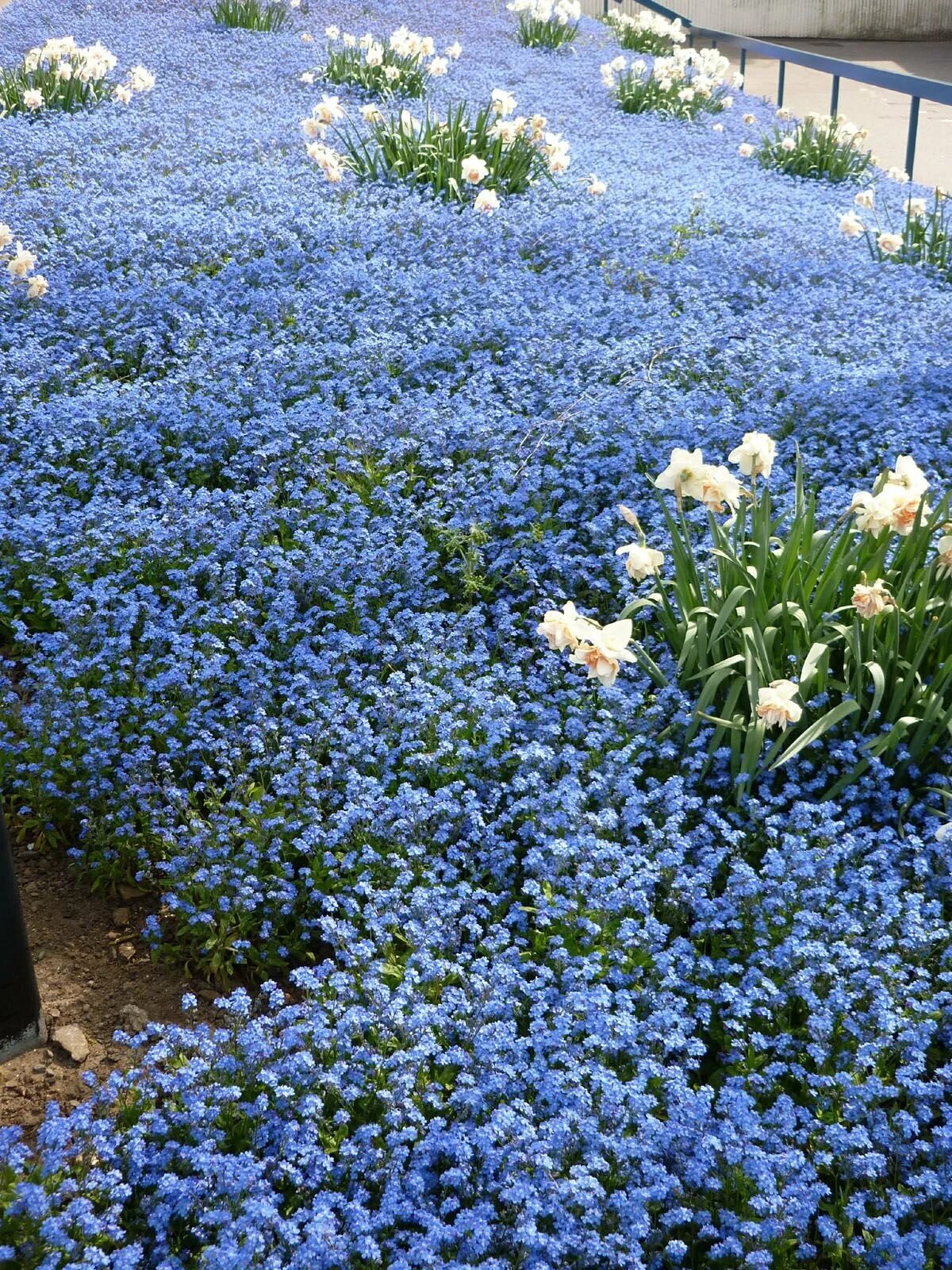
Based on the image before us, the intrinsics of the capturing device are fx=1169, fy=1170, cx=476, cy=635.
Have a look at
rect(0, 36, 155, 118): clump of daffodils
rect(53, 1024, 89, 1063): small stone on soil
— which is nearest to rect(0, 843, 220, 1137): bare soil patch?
rect(53, 1024, 89, 1063): small stone on soil

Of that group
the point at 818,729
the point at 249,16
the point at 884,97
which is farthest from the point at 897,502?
the point at 884,97

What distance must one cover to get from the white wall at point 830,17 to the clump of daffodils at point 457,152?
70.2ft

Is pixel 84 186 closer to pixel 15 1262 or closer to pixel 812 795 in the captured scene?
pixel 812 795

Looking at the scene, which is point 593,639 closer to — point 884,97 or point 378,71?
point 378,71

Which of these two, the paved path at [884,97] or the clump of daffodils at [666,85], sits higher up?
the clump of daffodils at [666,85]

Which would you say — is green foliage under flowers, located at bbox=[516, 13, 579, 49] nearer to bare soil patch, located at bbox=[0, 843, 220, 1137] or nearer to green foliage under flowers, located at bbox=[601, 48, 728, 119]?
green foliage under flowers, located at bbox=[601, 48, 728, 119]

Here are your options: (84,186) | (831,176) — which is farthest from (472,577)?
(831,176)

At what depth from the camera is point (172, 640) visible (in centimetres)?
338

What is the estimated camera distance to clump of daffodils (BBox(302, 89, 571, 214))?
276 inches

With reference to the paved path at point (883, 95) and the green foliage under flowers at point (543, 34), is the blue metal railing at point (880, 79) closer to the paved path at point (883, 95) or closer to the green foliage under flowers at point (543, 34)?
the paved path at point (883, 95)

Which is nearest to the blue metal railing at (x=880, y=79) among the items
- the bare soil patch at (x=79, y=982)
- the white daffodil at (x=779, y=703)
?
the white daffodil at (x=779, y=703)

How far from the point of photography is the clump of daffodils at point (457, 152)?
7012 millimetres

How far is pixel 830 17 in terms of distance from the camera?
26.4 metres

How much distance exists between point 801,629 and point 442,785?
103 centimetres
